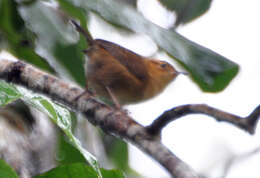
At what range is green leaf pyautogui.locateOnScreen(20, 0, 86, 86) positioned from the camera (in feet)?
8.28

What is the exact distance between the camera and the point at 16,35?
2738 millimetres

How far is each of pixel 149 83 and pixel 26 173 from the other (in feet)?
8.48

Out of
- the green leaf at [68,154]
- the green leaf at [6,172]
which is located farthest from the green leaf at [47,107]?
the green leaf at [68,154]

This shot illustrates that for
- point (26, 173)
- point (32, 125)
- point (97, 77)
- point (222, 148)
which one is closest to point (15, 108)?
point (32, 125)

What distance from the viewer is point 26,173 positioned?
172 cm

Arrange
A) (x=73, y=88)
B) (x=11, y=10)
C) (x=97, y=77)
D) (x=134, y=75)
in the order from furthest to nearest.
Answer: (x=134, y=75)
(x=97, y=77)
(x=11, y=10)
(x=73, y=88)

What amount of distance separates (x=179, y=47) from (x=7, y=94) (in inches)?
46.0

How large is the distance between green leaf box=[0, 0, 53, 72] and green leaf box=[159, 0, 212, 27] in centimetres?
79

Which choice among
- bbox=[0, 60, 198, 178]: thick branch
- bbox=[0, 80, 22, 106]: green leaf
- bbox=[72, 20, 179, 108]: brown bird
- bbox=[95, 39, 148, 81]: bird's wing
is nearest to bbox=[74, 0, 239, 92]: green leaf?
bbox=[0, 60, 198, 178]: thick branch

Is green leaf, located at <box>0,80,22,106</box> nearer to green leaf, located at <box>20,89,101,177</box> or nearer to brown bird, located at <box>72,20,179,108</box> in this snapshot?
green leaf, located at <box>20,89,101,177</box>

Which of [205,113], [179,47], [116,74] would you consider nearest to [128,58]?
[116,74]

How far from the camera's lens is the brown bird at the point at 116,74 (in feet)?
12.4

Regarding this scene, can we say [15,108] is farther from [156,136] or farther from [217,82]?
[217,82]

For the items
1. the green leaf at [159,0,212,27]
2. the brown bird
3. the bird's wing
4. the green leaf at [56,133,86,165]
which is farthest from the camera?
the bird's wing
